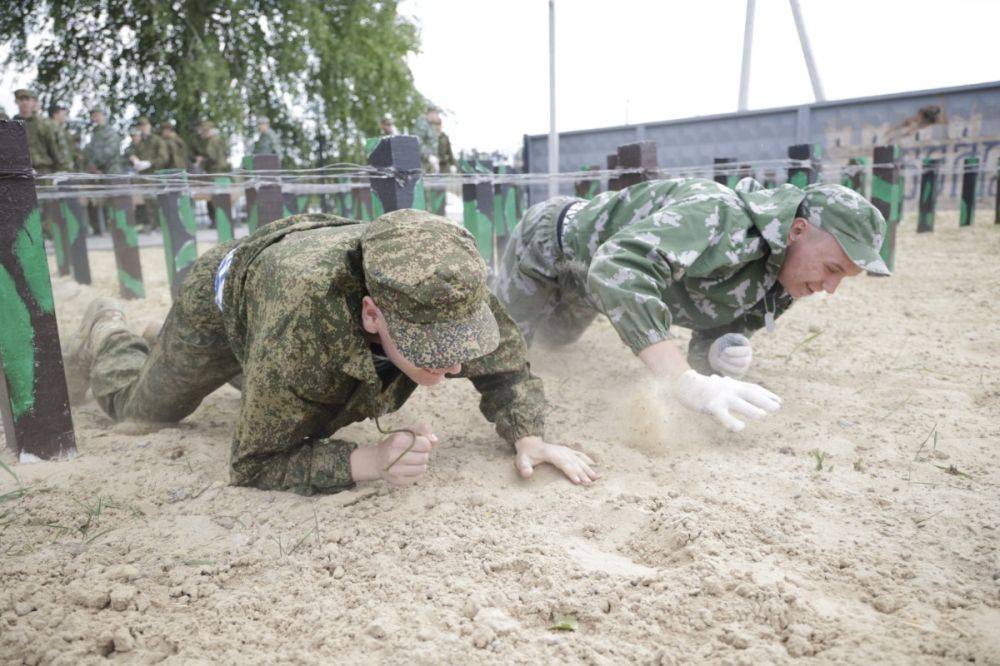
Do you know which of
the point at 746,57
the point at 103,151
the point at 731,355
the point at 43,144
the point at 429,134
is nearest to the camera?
the point at 731,355

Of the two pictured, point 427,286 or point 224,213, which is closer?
point 427,286

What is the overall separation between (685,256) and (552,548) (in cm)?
121

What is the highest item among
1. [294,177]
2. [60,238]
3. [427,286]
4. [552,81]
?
[552,81]

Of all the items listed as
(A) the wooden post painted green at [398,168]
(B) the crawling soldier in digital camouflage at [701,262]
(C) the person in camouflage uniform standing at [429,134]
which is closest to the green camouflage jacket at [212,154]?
(C) the person in camouflage uniform standing at [429,134]

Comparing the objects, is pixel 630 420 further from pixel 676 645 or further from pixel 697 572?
pixel 676 645

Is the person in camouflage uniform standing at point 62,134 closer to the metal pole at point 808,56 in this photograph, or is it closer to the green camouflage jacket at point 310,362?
the green camouflage jacket at point 310,362

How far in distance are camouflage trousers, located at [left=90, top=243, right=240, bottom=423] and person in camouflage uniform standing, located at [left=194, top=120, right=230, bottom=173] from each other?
978 centimetres

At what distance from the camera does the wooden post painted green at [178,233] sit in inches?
196

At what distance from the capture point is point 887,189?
20.0 feet

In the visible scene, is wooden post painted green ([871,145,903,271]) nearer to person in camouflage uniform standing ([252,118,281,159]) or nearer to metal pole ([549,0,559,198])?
metal pole ([549,0,559,198])

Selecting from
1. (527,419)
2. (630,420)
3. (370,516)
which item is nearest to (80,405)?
(370,516)

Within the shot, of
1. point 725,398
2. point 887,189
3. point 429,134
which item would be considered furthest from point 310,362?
point 429,134

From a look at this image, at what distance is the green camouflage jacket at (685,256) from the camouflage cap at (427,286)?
80 cm

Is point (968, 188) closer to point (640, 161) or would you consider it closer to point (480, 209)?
point (640, 161)
